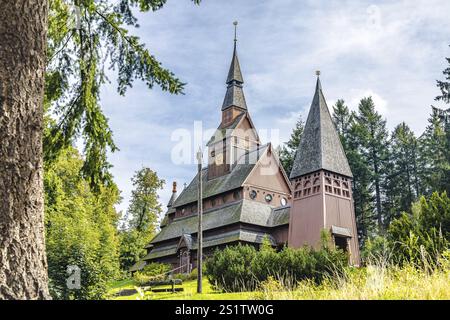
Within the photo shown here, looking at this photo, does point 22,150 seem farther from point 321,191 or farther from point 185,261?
point 185,261

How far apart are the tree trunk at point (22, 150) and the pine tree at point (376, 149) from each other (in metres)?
51.4

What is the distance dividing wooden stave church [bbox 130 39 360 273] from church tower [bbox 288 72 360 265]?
0.23ft

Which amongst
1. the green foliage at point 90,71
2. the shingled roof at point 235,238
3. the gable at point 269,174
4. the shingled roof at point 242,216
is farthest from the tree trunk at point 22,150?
the gable at point 269,174

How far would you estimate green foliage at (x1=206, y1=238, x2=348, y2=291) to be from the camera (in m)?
20.3

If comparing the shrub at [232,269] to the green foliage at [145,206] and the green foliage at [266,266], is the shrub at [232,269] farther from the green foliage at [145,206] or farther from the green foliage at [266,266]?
the green foliage at [145,206]

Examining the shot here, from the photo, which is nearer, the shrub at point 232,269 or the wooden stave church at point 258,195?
the shrub at point 232,269

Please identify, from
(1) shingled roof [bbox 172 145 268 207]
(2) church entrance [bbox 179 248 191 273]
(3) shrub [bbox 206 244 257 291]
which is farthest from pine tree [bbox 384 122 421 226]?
(3) shrub [bbox 206 244 257 291]

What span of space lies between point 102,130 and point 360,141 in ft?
164

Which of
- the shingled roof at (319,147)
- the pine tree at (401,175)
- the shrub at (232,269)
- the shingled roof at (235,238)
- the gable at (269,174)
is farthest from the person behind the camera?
the pine tree at (401,175)

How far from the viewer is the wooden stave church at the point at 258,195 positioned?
112 feet

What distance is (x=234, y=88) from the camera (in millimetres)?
51844

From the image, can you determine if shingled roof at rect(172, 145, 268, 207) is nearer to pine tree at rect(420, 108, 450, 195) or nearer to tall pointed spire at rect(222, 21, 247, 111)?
tall pointed spire at rect(222, 21, 247, 111)

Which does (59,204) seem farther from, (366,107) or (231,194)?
(366,107)
